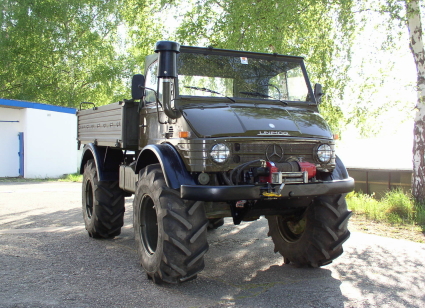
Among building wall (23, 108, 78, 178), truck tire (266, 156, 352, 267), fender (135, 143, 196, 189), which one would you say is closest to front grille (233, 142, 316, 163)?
truck tire (266, 156, 352, 267)

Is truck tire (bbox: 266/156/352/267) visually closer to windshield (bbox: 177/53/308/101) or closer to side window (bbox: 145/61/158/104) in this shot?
windshield (bbox: 177/53/308/101)

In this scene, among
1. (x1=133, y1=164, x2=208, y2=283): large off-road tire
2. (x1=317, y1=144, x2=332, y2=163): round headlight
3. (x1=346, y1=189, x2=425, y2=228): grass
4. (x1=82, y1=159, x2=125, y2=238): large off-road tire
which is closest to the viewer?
(x1=133, y1=164, x2=208, y2=283): large off-road tire

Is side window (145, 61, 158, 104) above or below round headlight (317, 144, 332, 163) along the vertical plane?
above

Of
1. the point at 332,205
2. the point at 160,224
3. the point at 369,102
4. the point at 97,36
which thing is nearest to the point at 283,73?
the point at 332,205

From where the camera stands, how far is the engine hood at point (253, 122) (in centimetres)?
484

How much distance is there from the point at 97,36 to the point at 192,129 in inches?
1033

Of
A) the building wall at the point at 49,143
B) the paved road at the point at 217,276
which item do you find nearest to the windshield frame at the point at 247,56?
the paved road at the point at 217,276

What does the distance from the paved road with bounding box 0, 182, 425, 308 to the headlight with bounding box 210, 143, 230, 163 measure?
52.6 inches

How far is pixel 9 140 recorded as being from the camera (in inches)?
819

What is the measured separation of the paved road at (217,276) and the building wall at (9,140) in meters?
13.8

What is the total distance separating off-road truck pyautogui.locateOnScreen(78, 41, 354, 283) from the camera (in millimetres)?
4680

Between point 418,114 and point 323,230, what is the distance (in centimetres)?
638

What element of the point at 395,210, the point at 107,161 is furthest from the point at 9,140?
the point at 395,210

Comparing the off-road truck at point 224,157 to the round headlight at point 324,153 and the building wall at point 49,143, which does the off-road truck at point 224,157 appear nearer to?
the round headlight at point 324,153
